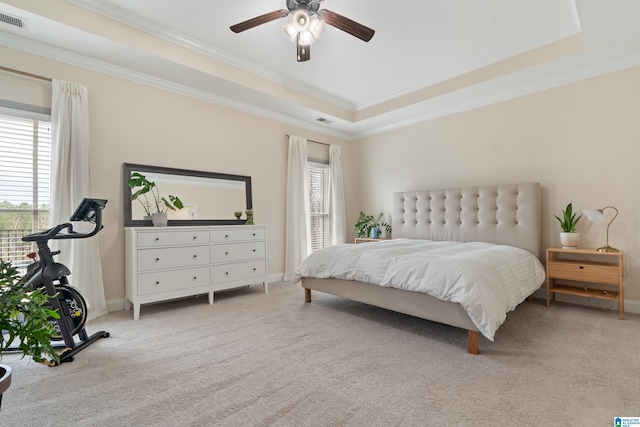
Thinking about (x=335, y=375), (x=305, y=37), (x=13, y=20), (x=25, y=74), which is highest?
(x=13, y=20)

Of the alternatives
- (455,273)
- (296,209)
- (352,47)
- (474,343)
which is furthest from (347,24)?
(296,209)

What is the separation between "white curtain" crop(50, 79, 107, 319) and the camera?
301 cm

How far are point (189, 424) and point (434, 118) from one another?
195 inches

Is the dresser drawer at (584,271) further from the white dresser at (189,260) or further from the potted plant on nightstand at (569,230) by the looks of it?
the white dresser at (189,260)

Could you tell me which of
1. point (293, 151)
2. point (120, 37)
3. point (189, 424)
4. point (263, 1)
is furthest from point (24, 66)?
point (189, 424)

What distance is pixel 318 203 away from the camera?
18.7 ft

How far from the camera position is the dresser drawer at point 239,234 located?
375 cm

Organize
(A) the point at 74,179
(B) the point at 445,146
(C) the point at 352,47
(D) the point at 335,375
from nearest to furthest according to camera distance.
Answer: (D) the point at 335,375 → (A) the point at 74,179 → (C) the point at 352,47 → (B) the point at 445,146

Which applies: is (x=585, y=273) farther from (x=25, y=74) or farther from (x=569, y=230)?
(x=25, y=74)

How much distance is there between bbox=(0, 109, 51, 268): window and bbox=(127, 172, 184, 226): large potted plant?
29.9 inches

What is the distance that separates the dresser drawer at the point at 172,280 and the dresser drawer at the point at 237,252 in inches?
→ 8.2

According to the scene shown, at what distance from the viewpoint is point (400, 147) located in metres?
5.37

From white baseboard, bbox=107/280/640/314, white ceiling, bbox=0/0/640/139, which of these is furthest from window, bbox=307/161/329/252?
white baseboard, bbox=107/280/640/314

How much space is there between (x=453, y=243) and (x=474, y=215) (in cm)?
60
